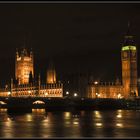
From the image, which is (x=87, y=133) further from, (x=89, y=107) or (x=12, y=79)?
(x=12, y=79)

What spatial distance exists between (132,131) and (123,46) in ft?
289

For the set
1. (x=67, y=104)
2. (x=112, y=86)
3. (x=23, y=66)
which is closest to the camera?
(x=67, y=104)

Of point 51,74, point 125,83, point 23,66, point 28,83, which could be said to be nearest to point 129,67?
point 125,83

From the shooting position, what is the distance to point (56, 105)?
78.9 meters

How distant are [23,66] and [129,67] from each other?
3609 cm

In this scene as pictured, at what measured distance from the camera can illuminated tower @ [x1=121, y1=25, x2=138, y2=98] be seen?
113125 mm

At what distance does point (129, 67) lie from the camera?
11500 cm

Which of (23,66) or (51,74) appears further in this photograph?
(23,66)

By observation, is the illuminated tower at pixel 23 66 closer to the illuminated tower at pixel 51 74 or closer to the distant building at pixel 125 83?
the illuminated tower at pixel 51 74

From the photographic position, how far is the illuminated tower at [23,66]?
5330 inches

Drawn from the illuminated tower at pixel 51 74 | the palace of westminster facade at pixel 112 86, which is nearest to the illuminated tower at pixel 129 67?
the palace of westminster facade at pixel 112 86

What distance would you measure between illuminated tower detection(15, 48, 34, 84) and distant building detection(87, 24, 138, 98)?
28391 millimetres

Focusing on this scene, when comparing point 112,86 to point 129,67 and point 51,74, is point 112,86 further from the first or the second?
point 51,74

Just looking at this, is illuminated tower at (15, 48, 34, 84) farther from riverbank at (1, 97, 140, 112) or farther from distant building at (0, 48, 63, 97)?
riverbank at (1, 97, 140, 112)
